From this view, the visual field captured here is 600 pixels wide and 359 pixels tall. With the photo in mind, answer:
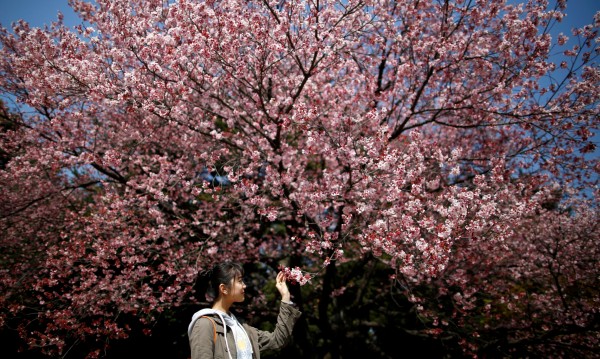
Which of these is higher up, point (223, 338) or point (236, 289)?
point (236, 289)

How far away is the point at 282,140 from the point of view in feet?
20.2

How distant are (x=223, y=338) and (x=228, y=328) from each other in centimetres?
11

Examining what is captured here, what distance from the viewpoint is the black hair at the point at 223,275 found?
8.67 ft

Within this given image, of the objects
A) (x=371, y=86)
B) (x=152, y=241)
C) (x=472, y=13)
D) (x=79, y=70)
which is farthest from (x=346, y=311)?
(x=79, y=70)

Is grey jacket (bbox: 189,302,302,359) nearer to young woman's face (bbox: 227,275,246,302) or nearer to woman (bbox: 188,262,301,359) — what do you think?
woman (bbox: 188,262,301,359)


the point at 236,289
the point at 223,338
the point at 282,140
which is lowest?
the point at 223,338

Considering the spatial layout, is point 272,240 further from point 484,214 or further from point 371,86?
point 484,214

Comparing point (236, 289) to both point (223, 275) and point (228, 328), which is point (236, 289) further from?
point (228, 328)

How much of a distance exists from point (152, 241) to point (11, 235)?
11.3 feet

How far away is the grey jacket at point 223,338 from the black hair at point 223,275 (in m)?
0.26

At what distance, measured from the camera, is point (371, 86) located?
6.63m

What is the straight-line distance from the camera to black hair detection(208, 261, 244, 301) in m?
2.64

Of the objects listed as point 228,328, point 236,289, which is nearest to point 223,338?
point 228,328

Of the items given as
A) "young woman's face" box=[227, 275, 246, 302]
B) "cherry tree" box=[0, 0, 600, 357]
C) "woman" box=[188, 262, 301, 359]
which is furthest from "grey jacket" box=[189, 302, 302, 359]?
"cherry tree" box=[0, 0, 600, 357]
